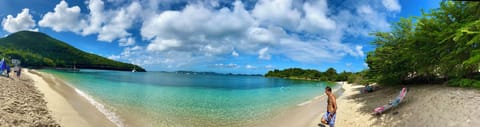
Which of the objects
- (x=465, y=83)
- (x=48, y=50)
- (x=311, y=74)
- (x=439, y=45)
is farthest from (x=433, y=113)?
(x=48, y=50)

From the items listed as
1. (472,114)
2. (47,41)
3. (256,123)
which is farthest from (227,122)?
(47,41)

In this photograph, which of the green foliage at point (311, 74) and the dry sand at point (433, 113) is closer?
the dry sand at point (433, 113)

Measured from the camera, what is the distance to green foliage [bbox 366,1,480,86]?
8.45 meters

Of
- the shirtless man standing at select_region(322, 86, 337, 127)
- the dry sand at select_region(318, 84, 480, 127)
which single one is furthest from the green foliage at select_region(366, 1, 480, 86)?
the shirtless man standing at select_region(322, 86, 337, 127)

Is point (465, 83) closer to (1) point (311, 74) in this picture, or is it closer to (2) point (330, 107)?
(2) point (330, 107)

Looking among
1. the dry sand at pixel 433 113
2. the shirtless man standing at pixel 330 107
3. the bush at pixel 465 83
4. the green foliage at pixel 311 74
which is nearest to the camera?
the dry sand at pixel 433 113

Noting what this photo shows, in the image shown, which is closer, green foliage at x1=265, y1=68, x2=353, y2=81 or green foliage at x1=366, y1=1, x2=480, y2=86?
green foliage at x1=366, y1=1, x2=480, y2=86

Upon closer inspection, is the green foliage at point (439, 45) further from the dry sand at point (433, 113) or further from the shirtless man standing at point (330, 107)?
the shirtless man standing at point (330, 107)

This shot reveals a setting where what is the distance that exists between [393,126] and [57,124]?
11649 millimetres

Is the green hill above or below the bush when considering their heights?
above

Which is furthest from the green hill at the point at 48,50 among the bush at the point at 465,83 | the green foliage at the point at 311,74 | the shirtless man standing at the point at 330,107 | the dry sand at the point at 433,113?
the bush at the point at 465,83

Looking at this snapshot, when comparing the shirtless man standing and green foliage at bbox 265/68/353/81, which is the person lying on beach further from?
green foliage at bbox 265/68/353/81

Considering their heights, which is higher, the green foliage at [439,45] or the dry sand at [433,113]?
the green foliage at [439,45]

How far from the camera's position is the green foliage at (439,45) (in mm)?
8446
